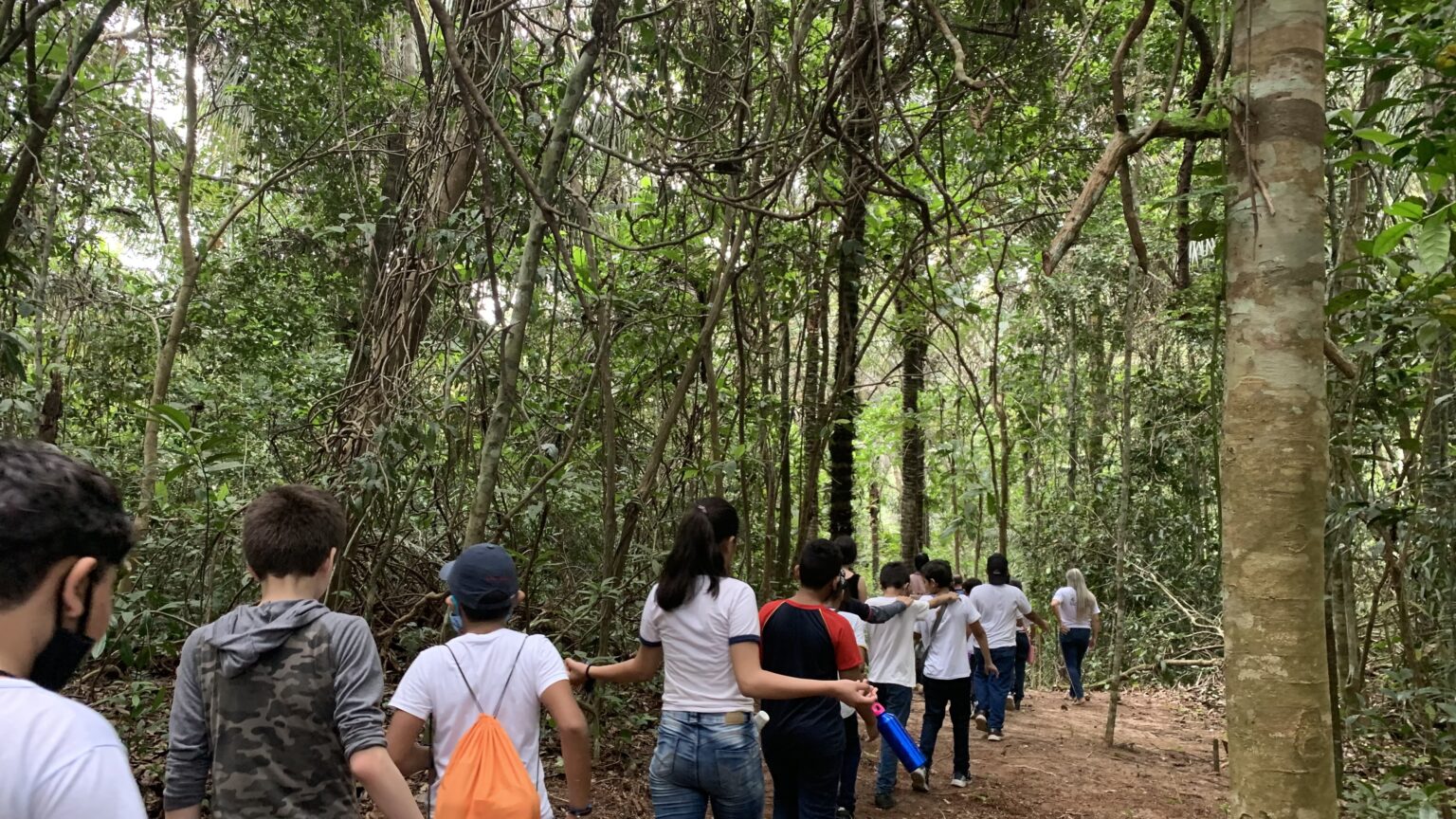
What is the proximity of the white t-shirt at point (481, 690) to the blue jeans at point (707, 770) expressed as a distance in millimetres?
780

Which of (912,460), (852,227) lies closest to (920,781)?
(852,227)

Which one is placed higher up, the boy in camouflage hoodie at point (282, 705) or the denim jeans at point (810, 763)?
the boy in camouflage hoodie at point (282, 705)

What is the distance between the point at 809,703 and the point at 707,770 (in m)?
0.68

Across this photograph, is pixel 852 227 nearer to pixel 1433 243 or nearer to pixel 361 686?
pixel 1433 243

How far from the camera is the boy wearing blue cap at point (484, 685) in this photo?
96.9 inches

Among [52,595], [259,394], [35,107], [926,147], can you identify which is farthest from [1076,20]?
[259,394]

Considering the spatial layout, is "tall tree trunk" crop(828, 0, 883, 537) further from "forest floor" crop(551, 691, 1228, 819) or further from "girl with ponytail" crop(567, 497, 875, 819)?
"forest floor" crop(551, 691, 1228, 819)

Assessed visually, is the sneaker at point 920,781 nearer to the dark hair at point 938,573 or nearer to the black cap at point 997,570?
the dark hair at point 938,573

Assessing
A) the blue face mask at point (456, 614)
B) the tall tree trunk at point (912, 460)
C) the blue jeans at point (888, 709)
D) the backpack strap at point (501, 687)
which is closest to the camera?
the backpack strap at point (501, 687)

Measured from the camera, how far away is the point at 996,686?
848cm

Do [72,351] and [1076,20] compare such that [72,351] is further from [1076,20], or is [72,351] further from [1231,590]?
[1231,590]

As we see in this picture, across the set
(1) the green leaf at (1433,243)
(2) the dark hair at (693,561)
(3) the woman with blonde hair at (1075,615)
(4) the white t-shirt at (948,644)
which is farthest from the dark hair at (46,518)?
(3) the woman with blonde hair at (1075,615)

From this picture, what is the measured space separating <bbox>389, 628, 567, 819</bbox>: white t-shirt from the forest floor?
3.16m

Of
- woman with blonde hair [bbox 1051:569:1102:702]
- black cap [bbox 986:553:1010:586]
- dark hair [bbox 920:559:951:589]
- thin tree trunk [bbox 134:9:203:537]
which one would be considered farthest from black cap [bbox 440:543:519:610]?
woman with blonde hair [bbox 1051:569:1102:702]
